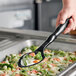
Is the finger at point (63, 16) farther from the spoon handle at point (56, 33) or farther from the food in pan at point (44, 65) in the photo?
the food in pan at point (44, 65)

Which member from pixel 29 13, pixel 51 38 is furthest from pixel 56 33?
pixel 29 13

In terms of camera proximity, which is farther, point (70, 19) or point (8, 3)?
point (8, 3)

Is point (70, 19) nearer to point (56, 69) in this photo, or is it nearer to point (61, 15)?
point (61, 15)

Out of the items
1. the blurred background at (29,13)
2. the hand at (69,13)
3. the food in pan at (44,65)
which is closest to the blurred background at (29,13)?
the blurred background at (29,13)

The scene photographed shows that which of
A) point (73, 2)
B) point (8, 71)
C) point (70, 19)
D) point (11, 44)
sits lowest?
point (8, 71)

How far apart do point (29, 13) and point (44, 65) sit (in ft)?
7.66

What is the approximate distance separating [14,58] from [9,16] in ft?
6.25

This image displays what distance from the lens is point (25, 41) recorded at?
152 centimetres

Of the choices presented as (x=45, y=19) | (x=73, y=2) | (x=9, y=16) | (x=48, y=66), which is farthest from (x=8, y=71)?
(x=45, y=19)

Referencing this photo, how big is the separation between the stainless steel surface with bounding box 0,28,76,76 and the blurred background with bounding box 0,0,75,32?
157 cm

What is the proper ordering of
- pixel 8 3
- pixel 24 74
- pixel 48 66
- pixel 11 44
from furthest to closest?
pixel 8 3
pixel 11 44
pixel 48 66
pixel 24 74

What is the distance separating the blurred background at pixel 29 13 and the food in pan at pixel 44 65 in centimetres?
171

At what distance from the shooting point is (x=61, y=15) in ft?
3.86

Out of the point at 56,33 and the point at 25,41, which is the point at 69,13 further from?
the point at 25,41
